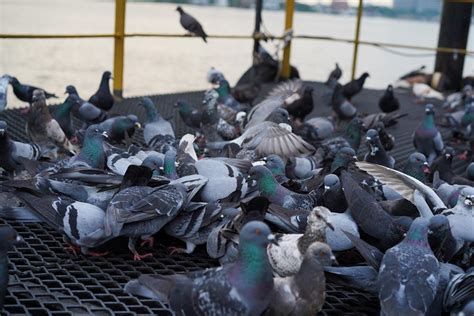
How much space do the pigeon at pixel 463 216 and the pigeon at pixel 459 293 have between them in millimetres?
585

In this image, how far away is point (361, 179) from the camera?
12.4 feet

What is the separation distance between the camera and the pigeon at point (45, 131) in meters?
4.99

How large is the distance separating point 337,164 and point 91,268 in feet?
6.20

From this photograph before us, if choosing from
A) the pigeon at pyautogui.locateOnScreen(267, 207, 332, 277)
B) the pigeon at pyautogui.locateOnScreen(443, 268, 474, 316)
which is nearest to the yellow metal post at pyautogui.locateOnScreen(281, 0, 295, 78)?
the pigeon at pyautogui.locateOnScreen(267, 207, 332, 277)

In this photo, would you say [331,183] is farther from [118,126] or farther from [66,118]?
[66,118]

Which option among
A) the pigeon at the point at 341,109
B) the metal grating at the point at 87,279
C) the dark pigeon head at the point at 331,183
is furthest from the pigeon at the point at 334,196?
the pigeon at the point at 341,109

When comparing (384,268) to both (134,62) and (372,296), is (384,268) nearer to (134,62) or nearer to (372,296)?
(372,296)

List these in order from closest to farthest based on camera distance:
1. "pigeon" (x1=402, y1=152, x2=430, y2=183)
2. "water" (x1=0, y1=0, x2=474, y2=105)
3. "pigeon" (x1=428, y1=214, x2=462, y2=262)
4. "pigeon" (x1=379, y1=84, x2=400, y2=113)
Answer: "pigeon" (x1=428, y1=214, x2=462, y2=262) → "pigeon" (x1=402, y1=152, x2=430, y2=183) → "pigeon" (x1=379, y1=84, x2=400, y2=113) → "water" (x1=0, y1=0, x2=474, y2=105)

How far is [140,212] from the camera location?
3.13m

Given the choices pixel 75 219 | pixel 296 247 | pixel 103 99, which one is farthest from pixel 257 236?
pixel 103 99

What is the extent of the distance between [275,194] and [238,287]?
4.58 ft

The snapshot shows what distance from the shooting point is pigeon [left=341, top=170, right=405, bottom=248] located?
3166mm

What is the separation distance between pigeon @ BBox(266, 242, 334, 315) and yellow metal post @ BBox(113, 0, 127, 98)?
4697mm

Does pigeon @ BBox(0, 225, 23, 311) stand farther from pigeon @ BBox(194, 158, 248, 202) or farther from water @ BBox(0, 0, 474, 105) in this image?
water @ BBox(0, 0, 474, 105)
